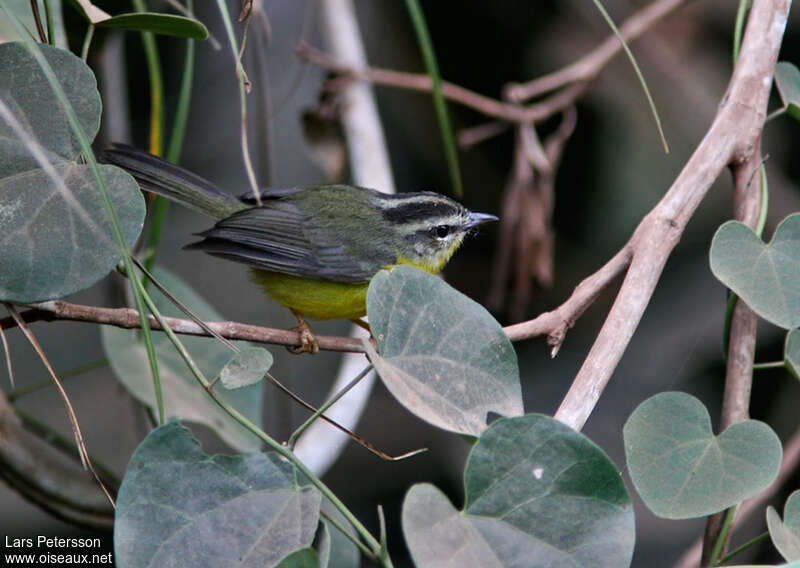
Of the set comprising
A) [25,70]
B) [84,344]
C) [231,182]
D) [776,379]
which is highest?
[25,70]

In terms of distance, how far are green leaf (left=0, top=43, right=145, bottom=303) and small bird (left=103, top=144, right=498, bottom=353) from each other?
3.44 ft

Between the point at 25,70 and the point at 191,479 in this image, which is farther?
the point at 25,70

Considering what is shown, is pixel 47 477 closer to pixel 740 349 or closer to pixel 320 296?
pixel 320 296

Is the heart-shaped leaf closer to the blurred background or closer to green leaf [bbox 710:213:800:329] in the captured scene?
green leaf [bbox 710:213:800:329]

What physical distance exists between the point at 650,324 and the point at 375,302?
346 cm

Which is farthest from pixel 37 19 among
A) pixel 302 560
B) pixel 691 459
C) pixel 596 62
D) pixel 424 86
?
pixel 596 62

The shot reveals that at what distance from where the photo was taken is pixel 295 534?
1.22 meters

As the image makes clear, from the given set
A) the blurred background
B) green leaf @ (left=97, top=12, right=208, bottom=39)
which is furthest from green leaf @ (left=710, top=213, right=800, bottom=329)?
the blurred background

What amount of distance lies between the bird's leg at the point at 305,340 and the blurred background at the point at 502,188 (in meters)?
1.05

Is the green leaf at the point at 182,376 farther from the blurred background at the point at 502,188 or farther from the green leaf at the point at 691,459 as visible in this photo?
the blurred background at the point at 502,188

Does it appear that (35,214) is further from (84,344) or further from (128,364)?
(84,344)

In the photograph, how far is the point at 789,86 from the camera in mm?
1893

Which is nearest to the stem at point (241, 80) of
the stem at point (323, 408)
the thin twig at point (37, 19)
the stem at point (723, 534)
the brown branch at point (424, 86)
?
the thin twig at point (37, 19)

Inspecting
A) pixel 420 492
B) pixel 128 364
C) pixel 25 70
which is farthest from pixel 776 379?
pixel 25 70
